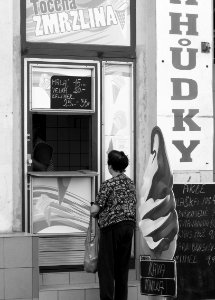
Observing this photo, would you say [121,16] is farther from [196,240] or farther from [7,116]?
[196,240]

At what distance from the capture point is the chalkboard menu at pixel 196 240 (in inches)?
350

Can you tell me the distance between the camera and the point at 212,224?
358 inches

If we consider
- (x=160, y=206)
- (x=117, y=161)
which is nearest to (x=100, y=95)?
(x=117, y=161)

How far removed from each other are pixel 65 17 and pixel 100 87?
0.90 metres

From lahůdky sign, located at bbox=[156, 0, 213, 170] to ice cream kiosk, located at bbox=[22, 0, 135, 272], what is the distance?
42 centimetres

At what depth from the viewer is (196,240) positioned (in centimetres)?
901

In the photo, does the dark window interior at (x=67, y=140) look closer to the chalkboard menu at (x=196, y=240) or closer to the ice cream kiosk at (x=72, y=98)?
the ice cream kiosk at (x=72, y=98)

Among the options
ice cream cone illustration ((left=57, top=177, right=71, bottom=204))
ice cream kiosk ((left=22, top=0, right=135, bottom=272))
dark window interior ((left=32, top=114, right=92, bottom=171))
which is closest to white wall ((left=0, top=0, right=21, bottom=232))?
ice cream kiosk ((left=22, top=0, right=135, bottom=272))

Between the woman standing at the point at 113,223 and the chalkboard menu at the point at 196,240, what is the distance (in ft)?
2.84

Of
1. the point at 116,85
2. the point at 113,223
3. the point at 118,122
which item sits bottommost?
the point at 113,223

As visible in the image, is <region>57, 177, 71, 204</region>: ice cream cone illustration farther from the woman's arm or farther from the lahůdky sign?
the lahůdky sign

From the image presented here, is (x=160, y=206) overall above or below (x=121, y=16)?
below

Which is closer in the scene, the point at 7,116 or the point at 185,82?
the point at 7,116

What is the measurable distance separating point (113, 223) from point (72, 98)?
5.85 ft
